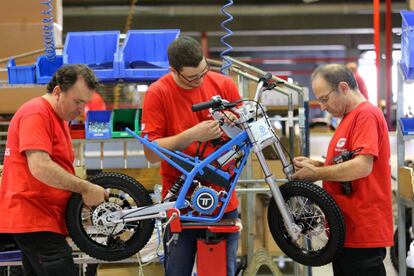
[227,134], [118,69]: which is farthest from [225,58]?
[227,134]

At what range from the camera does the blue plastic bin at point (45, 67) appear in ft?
11.5

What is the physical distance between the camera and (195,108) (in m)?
2.30

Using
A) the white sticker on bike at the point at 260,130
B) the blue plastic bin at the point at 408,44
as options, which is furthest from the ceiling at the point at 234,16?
the white sticker on bike at the point at 260,130

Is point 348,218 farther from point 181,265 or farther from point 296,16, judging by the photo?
point 296,16

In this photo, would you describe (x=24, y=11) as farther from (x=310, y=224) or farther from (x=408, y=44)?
(x=310, y=224)

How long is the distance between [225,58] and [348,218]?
171cm

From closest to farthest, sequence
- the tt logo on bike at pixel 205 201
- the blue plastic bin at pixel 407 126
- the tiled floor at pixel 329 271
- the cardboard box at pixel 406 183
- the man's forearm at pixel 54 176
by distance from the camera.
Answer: the man's forearm at pixel 54 176, the tt logo on bike at pixel 205 201, the cardboard box at pixel 406 183, the blue plastic bin at pixel 407 126, the tiled floor at pixel 329 271

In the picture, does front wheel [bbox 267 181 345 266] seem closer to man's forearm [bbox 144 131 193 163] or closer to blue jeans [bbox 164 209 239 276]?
blue jeans [bbox 164 209 239 276]

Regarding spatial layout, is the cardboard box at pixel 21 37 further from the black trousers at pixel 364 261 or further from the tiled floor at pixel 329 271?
the tiled floor at pixel 329 271

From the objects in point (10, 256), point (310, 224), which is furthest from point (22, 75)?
point (310, 224)

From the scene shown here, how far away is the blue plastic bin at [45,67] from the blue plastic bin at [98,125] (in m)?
0.39

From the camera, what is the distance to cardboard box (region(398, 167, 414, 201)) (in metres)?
3.48

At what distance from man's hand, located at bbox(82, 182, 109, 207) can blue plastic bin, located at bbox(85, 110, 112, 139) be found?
127cm

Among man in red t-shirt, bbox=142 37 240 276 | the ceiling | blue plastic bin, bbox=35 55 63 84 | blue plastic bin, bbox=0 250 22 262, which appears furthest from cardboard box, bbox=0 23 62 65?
the ceiling
